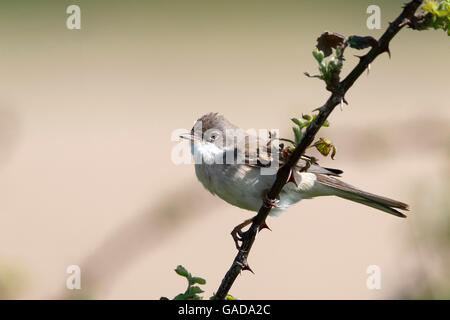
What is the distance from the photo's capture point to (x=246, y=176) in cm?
397

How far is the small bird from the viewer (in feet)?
12.8

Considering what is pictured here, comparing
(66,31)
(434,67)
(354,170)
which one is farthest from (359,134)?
(66,31)

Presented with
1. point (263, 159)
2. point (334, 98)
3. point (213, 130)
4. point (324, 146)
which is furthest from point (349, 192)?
point (334, 98)

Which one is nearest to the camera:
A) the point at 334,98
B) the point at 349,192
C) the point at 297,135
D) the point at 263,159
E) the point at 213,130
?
the point at 334,98

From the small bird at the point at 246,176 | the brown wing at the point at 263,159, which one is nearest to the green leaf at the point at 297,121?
the small bird at the point at 246,176

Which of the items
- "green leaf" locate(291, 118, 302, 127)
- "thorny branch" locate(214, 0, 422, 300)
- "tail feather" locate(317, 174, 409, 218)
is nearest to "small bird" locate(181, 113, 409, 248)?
"tail feather" locate(317, 174, 409, 218)

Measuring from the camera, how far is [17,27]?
8992 millimetres

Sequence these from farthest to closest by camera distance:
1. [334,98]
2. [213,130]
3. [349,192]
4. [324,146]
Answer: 1. [213,130]
2. [349,192]
3. [324,146]
4. [334,98]

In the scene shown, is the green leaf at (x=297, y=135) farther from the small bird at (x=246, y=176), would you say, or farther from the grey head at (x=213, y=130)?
the grey head at (x=213, y=130)

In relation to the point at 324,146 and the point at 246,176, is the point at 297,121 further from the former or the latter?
the point at 246,176

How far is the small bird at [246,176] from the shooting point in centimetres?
390

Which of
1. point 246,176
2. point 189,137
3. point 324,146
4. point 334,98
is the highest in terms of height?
point 334,98

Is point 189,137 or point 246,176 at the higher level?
point 189,137

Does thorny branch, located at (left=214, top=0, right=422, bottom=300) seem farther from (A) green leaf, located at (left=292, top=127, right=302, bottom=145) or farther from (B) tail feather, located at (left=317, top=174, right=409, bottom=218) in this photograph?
(B) tail feather, located at (left=317, top=174, right=409, bottom=218)
